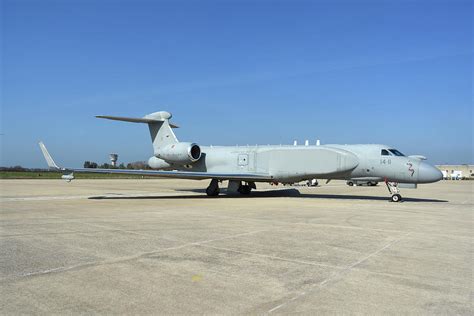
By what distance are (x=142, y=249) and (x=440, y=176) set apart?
48.2 ft

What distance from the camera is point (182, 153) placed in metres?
23.1

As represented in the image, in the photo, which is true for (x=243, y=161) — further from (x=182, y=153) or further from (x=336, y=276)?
(x=336, y=276)

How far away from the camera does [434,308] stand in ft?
13.5

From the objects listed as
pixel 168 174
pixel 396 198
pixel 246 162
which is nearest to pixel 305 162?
pixel 246 162

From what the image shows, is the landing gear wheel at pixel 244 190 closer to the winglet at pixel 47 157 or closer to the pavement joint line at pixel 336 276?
the winglet at pixel 47 157

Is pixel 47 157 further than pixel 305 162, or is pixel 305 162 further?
pixel 305 162

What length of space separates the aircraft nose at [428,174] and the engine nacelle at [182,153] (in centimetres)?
1208

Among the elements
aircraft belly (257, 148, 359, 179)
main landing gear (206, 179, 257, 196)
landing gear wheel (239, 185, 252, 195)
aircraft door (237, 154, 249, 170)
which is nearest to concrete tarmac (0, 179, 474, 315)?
aircraft belly (257, 148, 359, 179)

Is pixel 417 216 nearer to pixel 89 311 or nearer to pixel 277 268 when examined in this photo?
pixel 277 268

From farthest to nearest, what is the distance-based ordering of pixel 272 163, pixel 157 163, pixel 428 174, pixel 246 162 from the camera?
pixel 157 163 → pixel 246 162 → pixel 272 163 → pixel 428 174

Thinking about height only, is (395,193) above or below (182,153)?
below

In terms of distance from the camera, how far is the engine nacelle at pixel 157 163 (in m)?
25.1

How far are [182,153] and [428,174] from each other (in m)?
12.9

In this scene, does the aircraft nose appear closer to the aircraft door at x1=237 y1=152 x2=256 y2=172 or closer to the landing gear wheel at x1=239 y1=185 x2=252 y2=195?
the aircraft door at x1=237 y1=152 x2=256 y2=172
